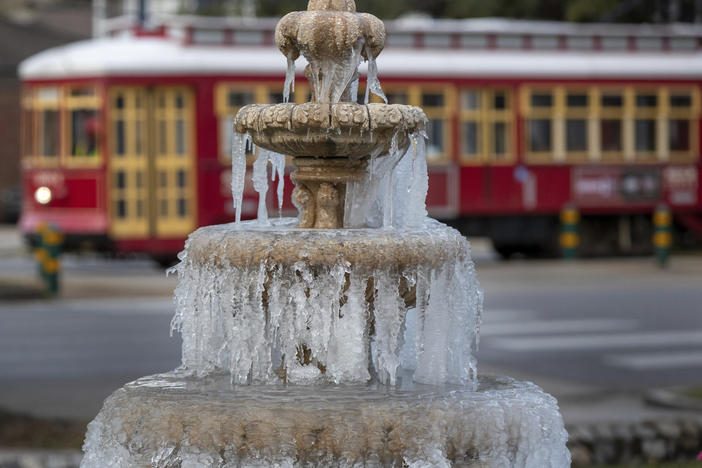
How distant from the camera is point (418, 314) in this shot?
582 cm

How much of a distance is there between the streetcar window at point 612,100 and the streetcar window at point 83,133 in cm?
812

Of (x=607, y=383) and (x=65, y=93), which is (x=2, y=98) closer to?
(x=65, y=93)

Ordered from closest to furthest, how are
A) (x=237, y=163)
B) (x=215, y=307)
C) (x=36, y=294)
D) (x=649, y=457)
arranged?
(x=215, y=307) → (x=237, y=163) → (x=649, y=457) → (x=36, y=294)

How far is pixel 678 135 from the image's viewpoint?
957 inches

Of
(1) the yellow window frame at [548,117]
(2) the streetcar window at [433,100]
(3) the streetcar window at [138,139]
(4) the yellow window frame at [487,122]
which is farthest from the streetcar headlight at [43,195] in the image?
(1) the yellow window frame at [548,117]

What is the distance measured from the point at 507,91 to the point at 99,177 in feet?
21.4

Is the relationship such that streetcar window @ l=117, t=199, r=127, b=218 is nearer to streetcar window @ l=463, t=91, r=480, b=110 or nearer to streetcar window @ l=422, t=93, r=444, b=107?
streetcar window @ l=422, t=93, r=444, b=107

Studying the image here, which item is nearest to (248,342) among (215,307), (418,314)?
(215,307)

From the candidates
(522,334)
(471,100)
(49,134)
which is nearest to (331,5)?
(522,334)

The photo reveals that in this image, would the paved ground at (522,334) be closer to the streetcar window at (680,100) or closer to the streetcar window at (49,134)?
the streetcar window at (49,134)

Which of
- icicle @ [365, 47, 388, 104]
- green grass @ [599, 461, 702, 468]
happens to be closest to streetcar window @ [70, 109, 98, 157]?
green grass @ [599, 461, 702, 468]

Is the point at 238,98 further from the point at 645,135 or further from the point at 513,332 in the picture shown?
the point at 513,332

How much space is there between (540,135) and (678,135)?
2.57m

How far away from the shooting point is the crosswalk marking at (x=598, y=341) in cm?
1481
